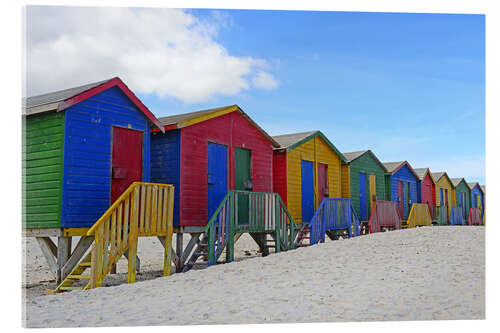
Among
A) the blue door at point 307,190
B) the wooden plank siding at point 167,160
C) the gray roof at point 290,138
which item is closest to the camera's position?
the wooden plank siding at point 167,160

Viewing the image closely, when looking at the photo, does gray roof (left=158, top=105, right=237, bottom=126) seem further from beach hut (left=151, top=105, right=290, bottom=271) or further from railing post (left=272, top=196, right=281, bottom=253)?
railing post (left=272, top=196, right=281, bottom=253)

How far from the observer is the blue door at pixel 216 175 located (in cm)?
1212

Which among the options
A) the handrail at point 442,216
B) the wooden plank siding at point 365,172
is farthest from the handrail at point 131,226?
the handrail at point 442,216

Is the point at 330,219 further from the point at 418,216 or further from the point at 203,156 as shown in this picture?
the point at 418,216

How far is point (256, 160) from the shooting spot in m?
14.0

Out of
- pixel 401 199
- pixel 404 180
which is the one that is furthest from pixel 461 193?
pixel 401 199

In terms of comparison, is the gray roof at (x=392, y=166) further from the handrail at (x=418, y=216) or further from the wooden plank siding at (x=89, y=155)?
the wooden plank siding at (x=89, y=155)

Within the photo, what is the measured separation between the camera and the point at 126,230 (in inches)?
337

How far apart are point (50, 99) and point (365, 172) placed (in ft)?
48.9

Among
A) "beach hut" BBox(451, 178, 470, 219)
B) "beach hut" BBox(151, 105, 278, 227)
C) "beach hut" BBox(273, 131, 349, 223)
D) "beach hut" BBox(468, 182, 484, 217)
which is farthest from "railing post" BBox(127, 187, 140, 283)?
"beach hut" BBox(468, 182, 484, 217)

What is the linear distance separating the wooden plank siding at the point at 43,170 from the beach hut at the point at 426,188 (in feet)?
71.3

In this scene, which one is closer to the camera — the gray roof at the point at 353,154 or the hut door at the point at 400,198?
the gray roof at the point at 353,154

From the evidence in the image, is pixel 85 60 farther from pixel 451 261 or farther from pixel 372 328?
pixel 451 261
